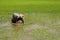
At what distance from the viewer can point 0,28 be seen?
8.05m

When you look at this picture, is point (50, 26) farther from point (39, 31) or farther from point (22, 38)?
point (22, 38)

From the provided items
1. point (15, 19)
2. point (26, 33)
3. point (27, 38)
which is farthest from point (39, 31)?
point (15, 19)

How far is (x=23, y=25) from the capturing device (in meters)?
8.45

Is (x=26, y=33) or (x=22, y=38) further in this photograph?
(x=26, y=33)

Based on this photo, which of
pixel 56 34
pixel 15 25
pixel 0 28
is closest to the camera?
pixel 56 34

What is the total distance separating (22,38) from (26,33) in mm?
636

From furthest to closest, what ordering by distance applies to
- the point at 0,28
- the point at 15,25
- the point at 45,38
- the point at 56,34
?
1. the point at 15,25
2. the point at 0,28
3. the point at 56,34
4. the point at 45,38

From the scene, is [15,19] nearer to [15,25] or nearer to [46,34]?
[15,25]

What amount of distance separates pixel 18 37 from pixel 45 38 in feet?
2.44

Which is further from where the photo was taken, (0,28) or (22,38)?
(0,28)

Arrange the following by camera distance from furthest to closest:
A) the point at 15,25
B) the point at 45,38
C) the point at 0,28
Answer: the point at 15,25 → the point at 0,28 → the point at 45,38

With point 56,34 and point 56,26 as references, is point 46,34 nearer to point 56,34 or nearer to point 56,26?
point 56,34

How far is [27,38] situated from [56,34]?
0.89m

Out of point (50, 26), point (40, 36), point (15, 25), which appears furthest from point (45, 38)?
point (15, 25)
